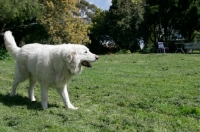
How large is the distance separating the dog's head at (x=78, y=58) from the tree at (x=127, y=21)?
81.6ft

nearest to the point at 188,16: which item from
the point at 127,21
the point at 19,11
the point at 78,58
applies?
the point at 127,21

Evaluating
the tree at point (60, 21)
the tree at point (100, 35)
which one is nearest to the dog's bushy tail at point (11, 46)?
the tree at point (60, 21)

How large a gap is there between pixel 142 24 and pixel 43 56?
26.6m

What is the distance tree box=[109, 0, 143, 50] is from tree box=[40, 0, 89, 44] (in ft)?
19.5

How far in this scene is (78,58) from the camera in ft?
19.6

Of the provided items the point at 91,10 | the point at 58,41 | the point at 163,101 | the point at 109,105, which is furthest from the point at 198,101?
the point at 91,10

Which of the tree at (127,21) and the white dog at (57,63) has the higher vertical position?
the tree at (127,21)

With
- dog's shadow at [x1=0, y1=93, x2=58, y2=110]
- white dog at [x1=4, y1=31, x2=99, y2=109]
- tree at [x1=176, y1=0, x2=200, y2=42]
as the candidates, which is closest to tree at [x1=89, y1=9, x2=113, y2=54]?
tree at [x1=176, y1=0, x2=200, y2=42]

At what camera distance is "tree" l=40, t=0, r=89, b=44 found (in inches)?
992

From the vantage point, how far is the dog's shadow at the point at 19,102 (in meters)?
6.41

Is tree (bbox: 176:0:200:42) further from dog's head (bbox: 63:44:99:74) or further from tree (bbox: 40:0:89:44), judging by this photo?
dog's head (bbox: 63:44:99:74)

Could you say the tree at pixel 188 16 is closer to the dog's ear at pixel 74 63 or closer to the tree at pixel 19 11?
the tree at pixel 19 11

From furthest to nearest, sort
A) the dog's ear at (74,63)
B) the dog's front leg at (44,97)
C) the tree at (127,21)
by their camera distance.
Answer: the tree at (127,21)
the dog's front leg at (44,97)
the dog's ear at (74,63)

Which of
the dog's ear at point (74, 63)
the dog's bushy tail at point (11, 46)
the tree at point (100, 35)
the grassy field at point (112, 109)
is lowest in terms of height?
the grassy field at point (112, 109)
